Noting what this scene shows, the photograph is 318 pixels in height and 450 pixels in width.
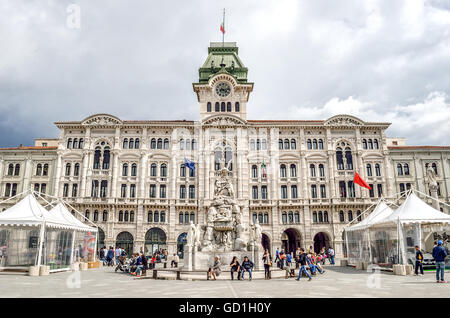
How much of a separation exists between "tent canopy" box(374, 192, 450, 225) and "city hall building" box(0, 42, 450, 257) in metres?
25.2

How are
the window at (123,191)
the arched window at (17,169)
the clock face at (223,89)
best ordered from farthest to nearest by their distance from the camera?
the clock face at (223,89), the arched window at (17,169), the window at (123,191)

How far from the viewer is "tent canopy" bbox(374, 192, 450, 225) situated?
67.1 feet

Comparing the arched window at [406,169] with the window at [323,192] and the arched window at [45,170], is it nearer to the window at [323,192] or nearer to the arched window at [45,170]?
the window at [323,192]

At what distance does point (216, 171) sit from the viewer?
4800 centimetres

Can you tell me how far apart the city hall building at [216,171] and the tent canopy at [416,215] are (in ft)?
82.6

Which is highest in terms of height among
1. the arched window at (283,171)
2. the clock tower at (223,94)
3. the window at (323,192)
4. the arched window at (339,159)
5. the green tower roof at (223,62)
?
the green tower roof at (223,62)

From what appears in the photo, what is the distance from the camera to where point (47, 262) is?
2170cm

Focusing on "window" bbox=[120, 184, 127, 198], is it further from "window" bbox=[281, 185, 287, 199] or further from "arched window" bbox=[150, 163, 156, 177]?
"window" bbox=[281, 185, 287, 199]

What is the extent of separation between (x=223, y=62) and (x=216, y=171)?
19609 mm

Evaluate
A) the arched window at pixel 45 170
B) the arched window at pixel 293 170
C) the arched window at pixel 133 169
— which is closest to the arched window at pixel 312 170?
the arched window at pixel 293 170

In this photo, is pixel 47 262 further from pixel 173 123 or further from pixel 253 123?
pixel 253 123

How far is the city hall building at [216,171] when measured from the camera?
4672 centimetres

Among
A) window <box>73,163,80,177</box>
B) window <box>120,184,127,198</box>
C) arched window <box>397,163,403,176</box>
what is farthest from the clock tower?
arched window <box>397,163,403,176</box>
